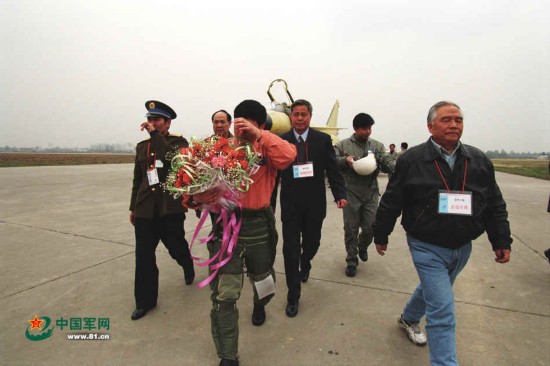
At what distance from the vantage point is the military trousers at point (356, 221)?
3.80m

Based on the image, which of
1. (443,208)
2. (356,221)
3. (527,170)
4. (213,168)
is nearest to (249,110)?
(213,168)

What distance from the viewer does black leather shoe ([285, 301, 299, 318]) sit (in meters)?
2.78

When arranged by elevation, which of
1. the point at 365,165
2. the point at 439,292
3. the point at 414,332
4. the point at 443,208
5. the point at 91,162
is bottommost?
the point at 414,332

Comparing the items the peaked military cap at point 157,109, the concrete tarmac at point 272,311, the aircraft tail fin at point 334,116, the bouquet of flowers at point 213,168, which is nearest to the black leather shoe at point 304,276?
the concrete tarmac at point 272,311

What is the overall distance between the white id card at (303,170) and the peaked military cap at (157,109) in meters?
1.39

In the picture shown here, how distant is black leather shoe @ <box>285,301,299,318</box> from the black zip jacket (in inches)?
50.7

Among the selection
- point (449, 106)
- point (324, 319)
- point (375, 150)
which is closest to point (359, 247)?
point (375, 150)

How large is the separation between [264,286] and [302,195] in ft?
3.34

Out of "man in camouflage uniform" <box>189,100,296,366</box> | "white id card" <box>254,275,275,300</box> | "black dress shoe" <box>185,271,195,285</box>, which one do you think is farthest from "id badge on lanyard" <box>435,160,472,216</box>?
"black dress shoe" <box>185,271,195,285</box>

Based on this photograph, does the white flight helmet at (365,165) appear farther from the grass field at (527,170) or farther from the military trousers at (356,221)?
the grass field at (527,170)

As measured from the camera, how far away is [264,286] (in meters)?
2.28

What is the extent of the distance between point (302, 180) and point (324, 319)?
128 centimetres

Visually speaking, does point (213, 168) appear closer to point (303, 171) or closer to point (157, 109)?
point (303, 171)

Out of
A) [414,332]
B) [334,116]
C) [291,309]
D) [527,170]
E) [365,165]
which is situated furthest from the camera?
[527,170]
